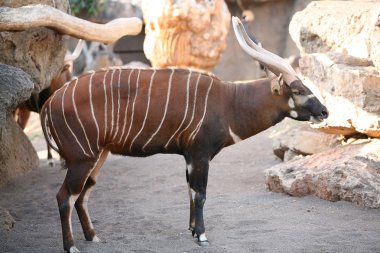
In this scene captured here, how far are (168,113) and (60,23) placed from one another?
63.4 inches

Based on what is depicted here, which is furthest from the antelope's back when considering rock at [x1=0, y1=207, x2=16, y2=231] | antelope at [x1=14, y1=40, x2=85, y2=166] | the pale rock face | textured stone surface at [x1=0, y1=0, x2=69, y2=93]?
the pale rock face

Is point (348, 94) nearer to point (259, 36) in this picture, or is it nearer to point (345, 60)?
point (345, 60)

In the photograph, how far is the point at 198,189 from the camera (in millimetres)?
5016

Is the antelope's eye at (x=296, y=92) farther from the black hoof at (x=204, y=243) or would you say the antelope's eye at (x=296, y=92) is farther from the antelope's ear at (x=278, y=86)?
the black hoof at (x=204, y=243)

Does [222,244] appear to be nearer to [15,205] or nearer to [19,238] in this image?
[19,238]

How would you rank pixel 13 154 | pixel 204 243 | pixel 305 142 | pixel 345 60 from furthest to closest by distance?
pixel 13 154, pixel 305 142, pixel 345 60, pixel 204 243

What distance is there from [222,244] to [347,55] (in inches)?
99.5

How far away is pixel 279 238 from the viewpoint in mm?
4875

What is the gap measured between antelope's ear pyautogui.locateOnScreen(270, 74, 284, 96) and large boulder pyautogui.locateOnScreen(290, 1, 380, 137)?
111cm

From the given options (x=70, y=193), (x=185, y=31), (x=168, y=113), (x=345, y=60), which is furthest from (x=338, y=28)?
(x=185, y=31)

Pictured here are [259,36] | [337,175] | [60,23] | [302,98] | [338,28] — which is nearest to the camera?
[302,98]

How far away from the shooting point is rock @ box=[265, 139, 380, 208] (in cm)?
554

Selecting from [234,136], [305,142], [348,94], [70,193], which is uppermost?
[348,94]

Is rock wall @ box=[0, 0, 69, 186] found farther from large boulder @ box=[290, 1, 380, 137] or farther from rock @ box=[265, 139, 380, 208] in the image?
large boulder @ box=[290, 1, 380, 137]
